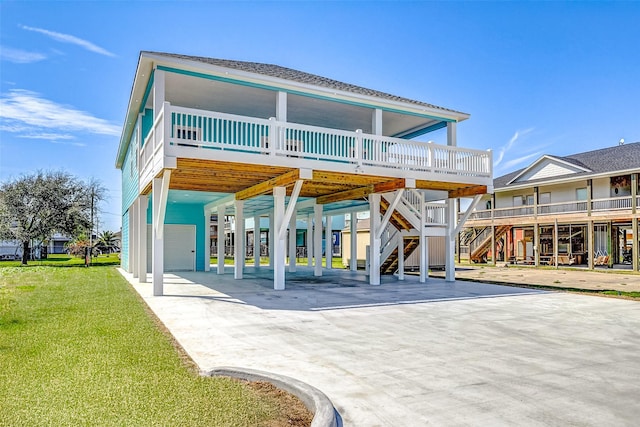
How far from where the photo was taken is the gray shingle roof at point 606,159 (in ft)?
76.6

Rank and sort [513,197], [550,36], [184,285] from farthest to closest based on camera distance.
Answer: [513,197] < [550,36] < [184,285]

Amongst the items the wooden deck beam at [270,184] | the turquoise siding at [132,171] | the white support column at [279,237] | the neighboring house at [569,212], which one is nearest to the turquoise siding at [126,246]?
the turquoise siding at [132,171]

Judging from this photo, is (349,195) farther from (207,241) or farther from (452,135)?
(207,241)

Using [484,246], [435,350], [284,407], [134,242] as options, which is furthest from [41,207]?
[284,407]

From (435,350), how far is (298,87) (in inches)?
343

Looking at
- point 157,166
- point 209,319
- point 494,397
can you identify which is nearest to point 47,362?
point 209,319

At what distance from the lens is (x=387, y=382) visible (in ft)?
14.5

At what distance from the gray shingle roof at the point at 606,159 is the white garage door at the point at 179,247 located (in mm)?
20827

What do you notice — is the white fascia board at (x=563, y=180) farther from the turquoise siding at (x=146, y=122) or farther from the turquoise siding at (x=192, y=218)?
the turquoise siding at (x=146, y=122)

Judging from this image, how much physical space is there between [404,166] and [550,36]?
1216 cm

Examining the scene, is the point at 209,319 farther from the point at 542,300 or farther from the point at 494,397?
the point at 542,300

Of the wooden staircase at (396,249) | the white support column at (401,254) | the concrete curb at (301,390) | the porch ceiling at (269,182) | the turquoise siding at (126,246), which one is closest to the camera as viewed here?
the concrete curb at (301,390)

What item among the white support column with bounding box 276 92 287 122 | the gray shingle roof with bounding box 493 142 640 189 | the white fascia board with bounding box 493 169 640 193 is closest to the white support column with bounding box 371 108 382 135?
the white support column with bounding box 276 92 287 122

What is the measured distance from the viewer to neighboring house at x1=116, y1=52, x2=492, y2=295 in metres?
10.8
